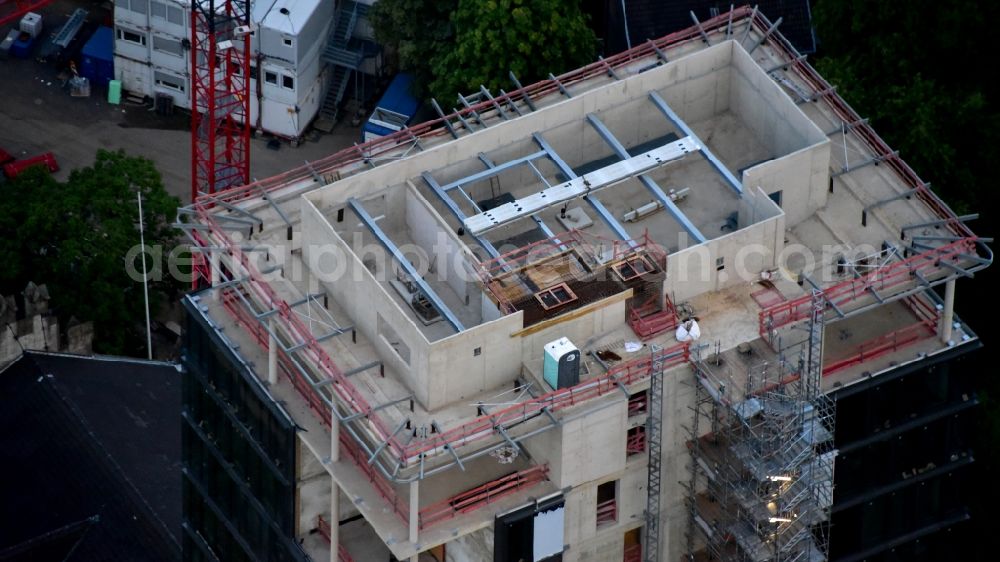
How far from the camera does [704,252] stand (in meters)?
155

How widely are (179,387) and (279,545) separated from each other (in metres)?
35.0

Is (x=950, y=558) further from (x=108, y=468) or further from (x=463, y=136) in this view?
(x=108, y=468)

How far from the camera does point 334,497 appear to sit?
15562cm

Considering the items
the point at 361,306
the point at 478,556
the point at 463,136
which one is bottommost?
the point at 478,556

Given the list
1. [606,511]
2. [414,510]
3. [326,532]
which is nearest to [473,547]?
[414,510]

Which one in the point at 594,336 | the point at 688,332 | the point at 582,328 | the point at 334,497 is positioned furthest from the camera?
the point at 334,497

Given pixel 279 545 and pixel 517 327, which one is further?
pixel 279 545

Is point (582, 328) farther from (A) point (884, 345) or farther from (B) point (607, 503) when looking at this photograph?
Answer: (A) point (884, 345)

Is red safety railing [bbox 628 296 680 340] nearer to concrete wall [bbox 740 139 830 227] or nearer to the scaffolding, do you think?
the scaffolding

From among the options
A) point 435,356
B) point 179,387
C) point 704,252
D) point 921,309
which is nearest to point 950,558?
point 921,309

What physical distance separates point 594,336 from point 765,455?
34.2 ft

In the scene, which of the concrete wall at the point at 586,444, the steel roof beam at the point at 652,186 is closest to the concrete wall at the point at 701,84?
the steel roof beam at the point at 652,186

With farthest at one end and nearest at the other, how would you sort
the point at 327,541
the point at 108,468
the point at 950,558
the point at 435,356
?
the point at 108,468 → the point at 950,558 → the point at 327,541 → the point at 435,356

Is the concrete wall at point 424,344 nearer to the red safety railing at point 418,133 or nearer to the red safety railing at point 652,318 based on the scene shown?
the red safety railing at point 652,318
